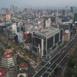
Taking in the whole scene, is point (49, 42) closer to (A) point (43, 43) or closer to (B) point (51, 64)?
(A) point (43, 43)

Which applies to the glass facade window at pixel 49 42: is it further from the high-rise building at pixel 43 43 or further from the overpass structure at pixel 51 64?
the overpass structure at pixel 51 64

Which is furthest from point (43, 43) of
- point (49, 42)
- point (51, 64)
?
point (51, 64)

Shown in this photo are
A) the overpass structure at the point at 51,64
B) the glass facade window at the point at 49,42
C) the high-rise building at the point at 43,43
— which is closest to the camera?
the overpass structure at the point at 51,64

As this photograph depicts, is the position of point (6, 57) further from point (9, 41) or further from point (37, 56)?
point (9, 41)

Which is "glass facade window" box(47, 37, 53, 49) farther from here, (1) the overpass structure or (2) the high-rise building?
(1) the overpass structure

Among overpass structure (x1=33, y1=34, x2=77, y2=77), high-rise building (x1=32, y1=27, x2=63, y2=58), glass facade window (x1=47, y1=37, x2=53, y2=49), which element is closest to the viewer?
overpass structure (x1=33, y1=34, x2=77, y2=77)

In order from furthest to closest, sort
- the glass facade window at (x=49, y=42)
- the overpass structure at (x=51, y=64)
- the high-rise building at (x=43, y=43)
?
the glass facade window at (x=49, y=42)
the high-rise building at (x=43, y=43)
the overpass structure at (x=51, y=64)

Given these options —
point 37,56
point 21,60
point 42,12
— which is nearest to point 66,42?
point 37,56

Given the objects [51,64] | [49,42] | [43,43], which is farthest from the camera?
[49,42]

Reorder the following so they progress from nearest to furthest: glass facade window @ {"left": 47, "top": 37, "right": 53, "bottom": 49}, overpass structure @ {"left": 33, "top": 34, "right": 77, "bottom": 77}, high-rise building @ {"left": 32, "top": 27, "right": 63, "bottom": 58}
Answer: overpass structure @ {"left": 33, "top": 34, "right": 77, "bottom": 77} < high-rise building @ {"left": 32, "top": 27, "right": 63, "bottom": 58} < glass facade window @ {"left": 47, "top": 37, "right": 53, "bottom": 49}

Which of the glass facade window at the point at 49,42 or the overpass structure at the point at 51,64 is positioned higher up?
the glass facade window at the point at 49,42

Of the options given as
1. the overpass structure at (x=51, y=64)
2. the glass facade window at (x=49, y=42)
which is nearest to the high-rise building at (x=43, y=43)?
the glass facade window at (x=49, y=42)

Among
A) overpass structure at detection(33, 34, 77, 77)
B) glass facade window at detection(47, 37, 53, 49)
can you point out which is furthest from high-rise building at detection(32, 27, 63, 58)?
overpass structure at detection(33, 34, 77, 77)
